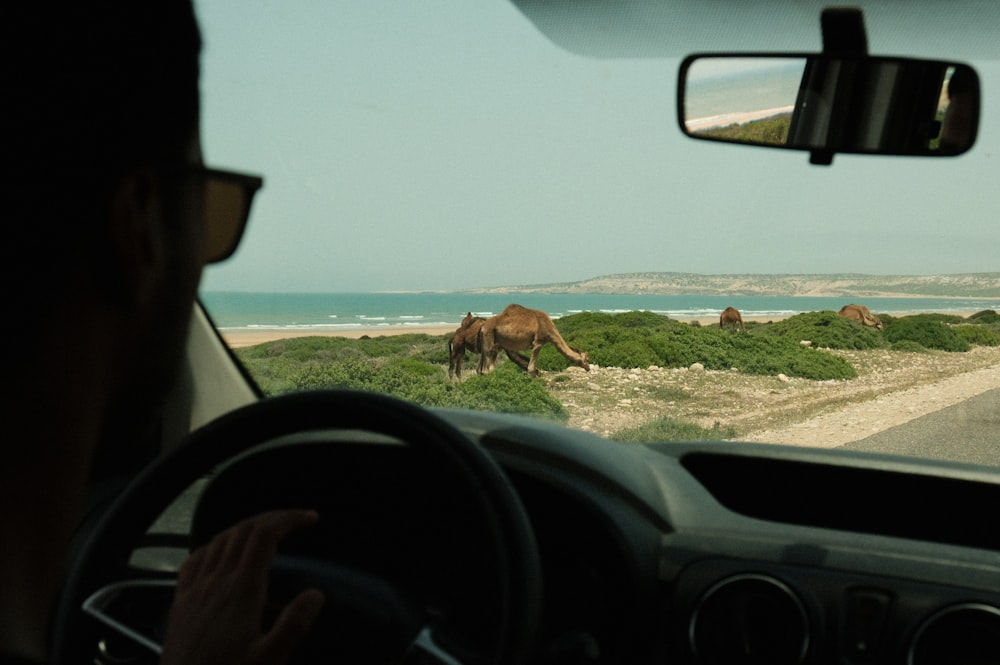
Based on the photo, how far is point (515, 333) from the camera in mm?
11969

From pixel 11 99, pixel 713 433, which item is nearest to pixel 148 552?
pixel 11 99

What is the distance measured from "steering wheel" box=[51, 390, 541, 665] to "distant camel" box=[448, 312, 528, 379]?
5.82 metres

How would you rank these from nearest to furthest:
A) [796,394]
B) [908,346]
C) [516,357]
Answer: [796,394] → [908,346] → [516,357]

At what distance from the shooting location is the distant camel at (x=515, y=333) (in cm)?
1115

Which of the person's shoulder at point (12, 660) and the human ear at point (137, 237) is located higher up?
the human ear at point (137, 237)

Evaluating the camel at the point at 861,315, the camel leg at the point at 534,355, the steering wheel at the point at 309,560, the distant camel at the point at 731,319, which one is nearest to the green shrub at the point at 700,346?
the camel at the point at 861,315

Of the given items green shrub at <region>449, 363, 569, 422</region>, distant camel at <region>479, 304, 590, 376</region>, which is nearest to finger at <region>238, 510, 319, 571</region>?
green shrub at <region>449, 363, 569, 422</region>

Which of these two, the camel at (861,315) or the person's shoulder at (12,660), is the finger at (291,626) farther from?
the camel at (861,315)

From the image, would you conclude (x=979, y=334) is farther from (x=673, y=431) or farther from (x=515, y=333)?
(x=515, y=333)

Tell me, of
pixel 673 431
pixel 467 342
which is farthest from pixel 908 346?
pixel 467 342

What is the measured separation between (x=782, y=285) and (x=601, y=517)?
15.0 feet

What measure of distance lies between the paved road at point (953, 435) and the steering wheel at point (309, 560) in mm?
3076

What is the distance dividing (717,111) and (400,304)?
4.09 meters

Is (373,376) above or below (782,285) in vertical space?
below
